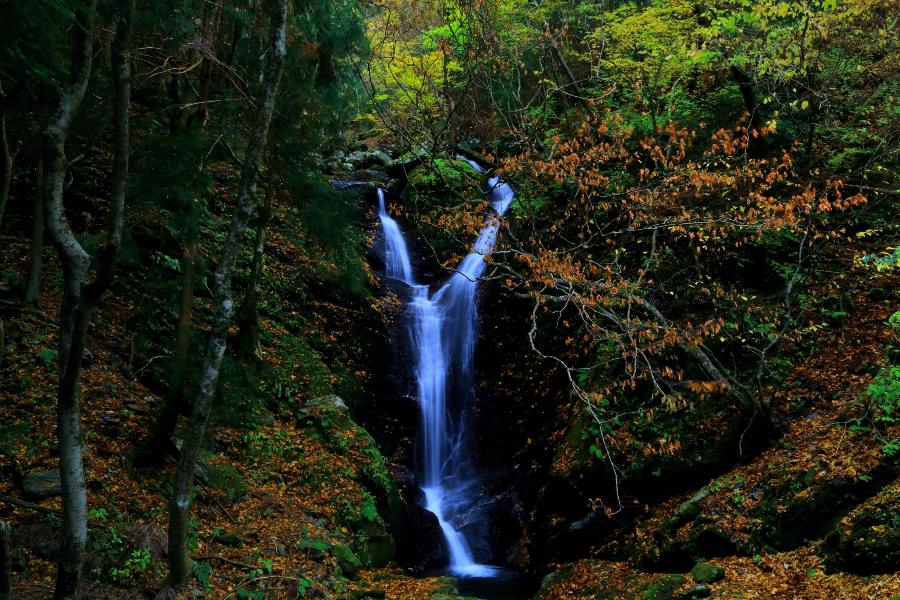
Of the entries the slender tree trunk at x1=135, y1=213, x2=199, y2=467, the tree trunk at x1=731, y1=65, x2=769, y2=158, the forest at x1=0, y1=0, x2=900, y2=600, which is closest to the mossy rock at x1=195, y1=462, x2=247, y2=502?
the forest at x1=0, y1=0, x2=900, y2=600

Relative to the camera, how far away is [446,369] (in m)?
14.5

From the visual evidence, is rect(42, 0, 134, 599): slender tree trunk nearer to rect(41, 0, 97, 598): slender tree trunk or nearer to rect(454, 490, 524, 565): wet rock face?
rect(41, 0, 97, 598): slender tree trunk

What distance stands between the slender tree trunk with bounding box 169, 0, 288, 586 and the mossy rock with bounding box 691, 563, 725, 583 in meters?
6.06

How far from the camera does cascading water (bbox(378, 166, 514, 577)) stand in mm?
11414

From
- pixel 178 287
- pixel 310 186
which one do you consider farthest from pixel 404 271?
pixel 178 287

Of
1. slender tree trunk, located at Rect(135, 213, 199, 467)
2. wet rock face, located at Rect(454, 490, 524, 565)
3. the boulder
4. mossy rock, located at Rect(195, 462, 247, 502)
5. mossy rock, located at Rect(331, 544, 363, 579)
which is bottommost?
wet rock face, located at Rect(454, 490, 524, 565)

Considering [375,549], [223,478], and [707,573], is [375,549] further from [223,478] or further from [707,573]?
[707,573]

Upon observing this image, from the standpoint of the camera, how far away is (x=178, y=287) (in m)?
8.65

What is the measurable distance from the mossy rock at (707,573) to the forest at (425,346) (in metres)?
0.05

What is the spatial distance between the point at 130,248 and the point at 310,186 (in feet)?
10.1

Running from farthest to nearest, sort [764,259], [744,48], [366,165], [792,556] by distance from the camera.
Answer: [366,165]
[764,259]
[744,48]
[792,556]

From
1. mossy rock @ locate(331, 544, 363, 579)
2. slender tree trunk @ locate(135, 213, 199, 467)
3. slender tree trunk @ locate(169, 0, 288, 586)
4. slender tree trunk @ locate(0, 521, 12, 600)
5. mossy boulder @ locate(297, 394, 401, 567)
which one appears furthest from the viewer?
mossy boulder @ locate(297, 394, 401, 567)

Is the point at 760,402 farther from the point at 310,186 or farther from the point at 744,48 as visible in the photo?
the point at 310,186

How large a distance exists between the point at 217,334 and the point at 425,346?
951 cm
